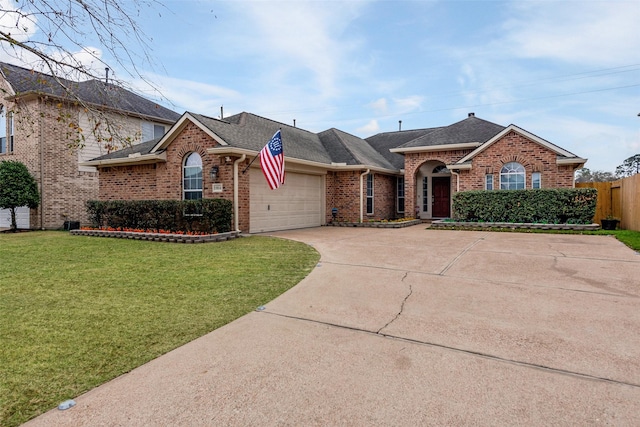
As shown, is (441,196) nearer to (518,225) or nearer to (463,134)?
(463,134)

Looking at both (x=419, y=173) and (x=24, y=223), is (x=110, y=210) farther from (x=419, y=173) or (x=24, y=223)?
(x=419, y=173)

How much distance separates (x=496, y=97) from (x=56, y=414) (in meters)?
29.5

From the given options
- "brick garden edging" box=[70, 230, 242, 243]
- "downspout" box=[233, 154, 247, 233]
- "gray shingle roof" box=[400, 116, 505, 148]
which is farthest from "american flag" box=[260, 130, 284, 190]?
"gray shingle roof" box=[400, 116, 505, 148]

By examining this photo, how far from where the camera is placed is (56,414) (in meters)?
2.24

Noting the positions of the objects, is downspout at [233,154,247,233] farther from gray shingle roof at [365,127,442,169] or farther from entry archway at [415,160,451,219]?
gray shingle roof at [365,127,442,169]

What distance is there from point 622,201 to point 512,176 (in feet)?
12.4

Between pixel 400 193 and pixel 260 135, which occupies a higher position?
pixel 260 135

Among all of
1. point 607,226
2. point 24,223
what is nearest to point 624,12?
point 607,226

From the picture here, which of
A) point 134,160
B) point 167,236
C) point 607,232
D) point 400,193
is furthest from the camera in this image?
point 400,193

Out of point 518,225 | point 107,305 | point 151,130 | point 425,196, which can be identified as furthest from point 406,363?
point 151,130

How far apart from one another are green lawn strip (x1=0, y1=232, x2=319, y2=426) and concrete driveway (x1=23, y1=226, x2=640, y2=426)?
0.90ft

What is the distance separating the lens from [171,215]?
1126cm

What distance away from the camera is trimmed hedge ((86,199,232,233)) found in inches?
421

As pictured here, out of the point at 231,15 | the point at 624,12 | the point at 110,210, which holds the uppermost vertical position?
the point at 624,12
